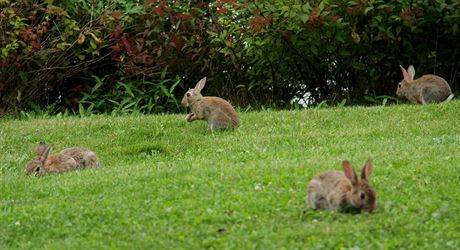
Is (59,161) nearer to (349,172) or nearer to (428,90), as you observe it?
(349,172)

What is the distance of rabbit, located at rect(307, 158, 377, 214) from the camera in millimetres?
7840

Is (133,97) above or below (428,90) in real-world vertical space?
below

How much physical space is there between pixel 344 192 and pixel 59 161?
181 inches

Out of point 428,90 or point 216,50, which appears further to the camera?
point 216,50

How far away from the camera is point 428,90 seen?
15.3m

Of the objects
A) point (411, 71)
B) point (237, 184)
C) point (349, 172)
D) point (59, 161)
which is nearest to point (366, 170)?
point (349, 172)

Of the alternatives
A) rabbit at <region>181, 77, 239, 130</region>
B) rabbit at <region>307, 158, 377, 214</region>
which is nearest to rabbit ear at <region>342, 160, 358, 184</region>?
rabbit at <region>307, 158, 377, 214</region>

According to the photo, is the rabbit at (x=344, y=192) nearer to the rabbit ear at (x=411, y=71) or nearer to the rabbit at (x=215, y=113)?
the rabbit at (x=215, y=113)

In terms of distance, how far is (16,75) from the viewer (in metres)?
16.6

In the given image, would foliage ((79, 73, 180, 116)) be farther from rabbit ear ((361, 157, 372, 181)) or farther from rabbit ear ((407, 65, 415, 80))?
rabbit ear ((361, 157, 372, 181))

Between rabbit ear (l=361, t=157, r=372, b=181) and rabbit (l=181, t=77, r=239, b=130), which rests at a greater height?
rabbit ear (l=361, t=157, r=372, b=181)

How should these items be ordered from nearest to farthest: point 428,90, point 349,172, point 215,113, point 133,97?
point 349,172
point 215,113
point 428,90
point 133,97

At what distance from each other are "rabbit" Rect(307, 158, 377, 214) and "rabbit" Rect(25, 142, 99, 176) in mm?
4015

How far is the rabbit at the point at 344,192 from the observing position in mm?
7840
